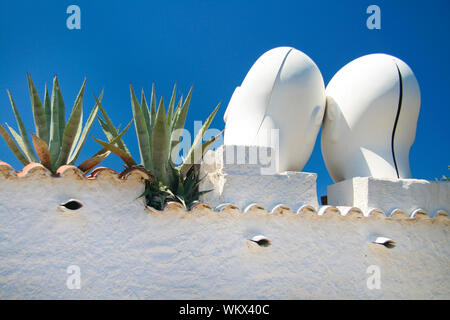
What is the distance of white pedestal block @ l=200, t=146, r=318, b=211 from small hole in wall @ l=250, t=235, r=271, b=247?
1.81 feet

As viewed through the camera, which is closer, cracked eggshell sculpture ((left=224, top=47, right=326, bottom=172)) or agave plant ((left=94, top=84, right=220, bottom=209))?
agave plant ((left=94, top=84, right=220, bottom=209))

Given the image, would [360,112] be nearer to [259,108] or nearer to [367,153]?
[367,153]

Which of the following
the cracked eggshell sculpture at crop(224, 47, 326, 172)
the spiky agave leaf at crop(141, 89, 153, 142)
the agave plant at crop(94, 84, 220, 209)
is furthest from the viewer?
the cracked eggshell sculpture at crop(224, 47, 326, 172)

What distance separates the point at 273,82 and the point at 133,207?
268cm

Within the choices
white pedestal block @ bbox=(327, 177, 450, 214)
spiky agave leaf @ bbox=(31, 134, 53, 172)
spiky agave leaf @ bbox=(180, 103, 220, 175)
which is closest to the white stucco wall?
white pedestal block @ bbox=(327, 177, 450, 214)

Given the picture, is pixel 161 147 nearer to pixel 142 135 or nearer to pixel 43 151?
pixel 142 135

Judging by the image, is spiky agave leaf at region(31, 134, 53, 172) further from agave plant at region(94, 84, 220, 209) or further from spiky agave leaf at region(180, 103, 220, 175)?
spiky agave leaf at region(180, 103, 220, 175)

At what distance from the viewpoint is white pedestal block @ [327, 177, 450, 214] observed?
195 inches

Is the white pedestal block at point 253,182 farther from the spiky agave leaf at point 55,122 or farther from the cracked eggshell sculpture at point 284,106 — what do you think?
the spiky agave leaf at point 55,122

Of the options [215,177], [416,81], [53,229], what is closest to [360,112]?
[416,81]

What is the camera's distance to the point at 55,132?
14.6 feet

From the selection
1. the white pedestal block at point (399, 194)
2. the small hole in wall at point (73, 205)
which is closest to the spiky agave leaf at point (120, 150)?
the small hole in wall at point (73, 205)

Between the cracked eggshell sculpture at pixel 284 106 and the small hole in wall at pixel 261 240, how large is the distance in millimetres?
1350

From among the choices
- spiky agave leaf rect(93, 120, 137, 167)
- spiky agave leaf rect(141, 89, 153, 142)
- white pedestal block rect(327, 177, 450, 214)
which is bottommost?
white pedestal block rect(327, 177, 450, 214)
